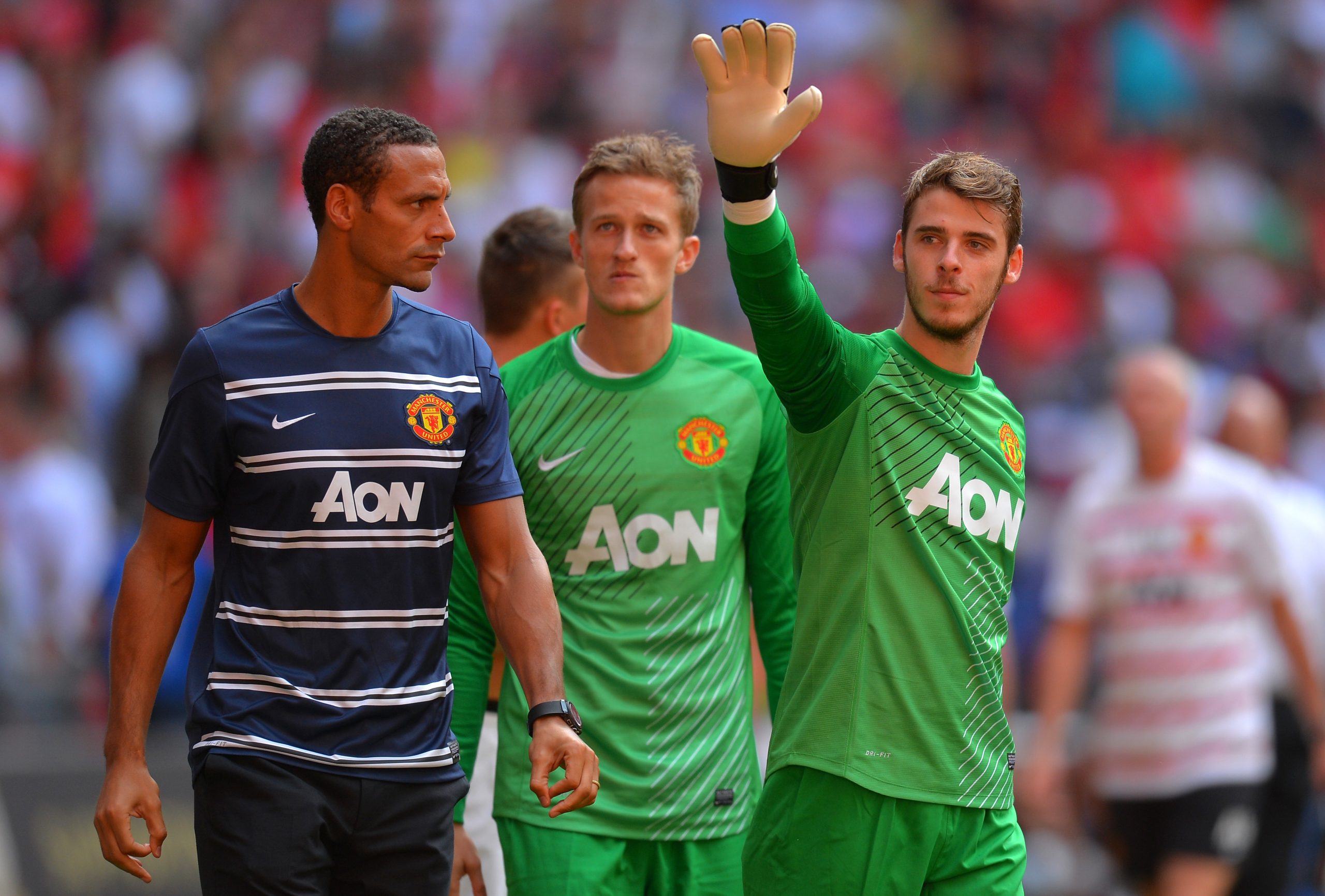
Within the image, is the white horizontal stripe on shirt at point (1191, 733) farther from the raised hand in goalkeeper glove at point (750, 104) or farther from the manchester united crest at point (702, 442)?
the raised hand in goalkeeper glove at point (750, 104)

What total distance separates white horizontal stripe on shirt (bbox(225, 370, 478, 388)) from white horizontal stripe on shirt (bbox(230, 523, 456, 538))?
1.07 ft

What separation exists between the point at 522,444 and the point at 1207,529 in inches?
164

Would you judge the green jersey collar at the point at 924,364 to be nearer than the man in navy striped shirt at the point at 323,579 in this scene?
No

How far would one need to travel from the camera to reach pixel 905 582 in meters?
3.97

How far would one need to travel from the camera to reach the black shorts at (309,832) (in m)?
3.60

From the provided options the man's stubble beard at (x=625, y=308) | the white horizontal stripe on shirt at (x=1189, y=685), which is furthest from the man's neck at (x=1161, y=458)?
the man's stubble beard at (x=625, y=308)

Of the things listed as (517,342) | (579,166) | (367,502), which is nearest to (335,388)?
(367,502)

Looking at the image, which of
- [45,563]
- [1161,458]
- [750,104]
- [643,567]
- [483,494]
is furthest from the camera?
[45,563]

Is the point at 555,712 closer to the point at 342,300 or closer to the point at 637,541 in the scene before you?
the point at 637,541

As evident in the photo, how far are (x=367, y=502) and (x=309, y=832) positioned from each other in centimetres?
73

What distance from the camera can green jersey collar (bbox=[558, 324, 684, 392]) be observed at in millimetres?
4727

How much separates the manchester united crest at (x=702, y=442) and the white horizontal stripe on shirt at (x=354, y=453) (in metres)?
1.01

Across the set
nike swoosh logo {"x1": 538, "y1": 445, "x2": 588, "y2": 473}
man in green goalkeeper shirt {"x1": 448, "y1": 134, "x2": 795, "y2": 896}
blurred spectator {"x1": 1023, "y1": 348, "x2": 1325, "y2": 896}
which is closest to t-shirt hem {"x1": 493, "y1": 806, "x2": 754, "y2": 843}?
man in green goalkeeper shirt {"x1": 448, "y1": 134, "x2": 795, "y2": 896}

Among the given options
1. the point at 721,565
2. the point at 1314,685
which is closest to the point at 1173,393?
the point at 1314,685
